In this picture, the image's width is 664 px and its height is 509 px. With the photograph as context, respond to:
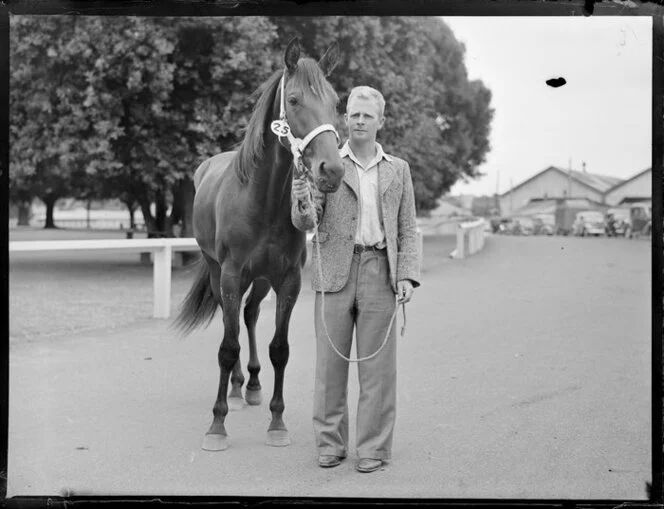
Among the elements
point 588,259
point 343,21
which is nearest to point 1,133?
point 343,21

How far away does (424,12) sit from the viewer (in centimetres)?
381

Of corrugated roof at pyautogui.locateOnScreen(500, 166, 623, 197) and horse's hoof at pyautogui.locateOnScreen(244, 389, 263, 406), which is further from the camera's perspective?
corrugated roof at pyautogui.locateOnScreen(500, 166, 623, 197)

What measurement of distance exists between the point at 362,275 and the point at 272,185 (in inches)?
34.7

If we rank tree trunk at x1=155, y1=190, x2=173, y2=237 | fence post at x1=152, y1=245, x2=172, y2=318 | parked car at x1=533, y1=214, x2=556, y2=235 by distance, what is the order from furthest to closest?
parked car at x1=533, y1=214, x2=556, y2=235 < tree trunk at x1=155, y1=190, x2=173, y2=237 < fence post at x1=152, y1=245, x2=172, y2=318

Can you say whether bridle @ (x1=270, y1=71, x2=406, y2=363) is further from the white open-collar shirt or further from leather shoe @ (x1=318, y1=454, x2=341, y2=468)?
leather shoe @ (x1=318, y1=454, x2=341, y2=468)

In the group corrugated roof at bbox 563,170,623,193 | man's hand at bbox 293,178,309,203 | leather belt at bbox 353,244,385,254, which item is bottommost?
leather belt at bbox 353,244,385,254

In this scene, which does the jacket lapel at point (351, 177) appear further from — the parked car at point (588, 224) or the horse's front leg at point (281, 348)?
the parked car at point (588, 224)

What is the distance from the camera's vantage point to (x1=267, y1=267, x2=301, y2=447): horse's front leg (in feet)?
16.2

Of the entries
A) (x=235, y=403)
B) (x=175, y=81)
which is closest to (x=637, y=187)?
(x=235, y=403)

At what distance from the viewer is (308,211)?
442 centimetres

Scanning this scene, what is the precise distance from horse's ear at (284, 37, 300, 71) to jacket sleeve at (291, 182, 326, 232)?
2.27 ft

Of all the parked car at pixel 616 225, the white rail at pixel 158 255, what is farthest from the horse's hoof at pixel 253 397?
the parked car at pixel 616 225

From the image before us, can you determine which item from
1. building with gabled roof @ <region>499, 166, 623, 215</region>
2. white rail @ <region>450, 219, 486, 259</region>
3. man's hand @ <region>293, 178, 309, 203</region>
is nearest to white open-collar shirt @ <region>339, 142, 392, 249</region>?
man's hand @ <region>293, 178, 309, 203</region>

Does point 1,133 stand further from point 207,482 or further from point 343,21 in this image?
point 343,21
